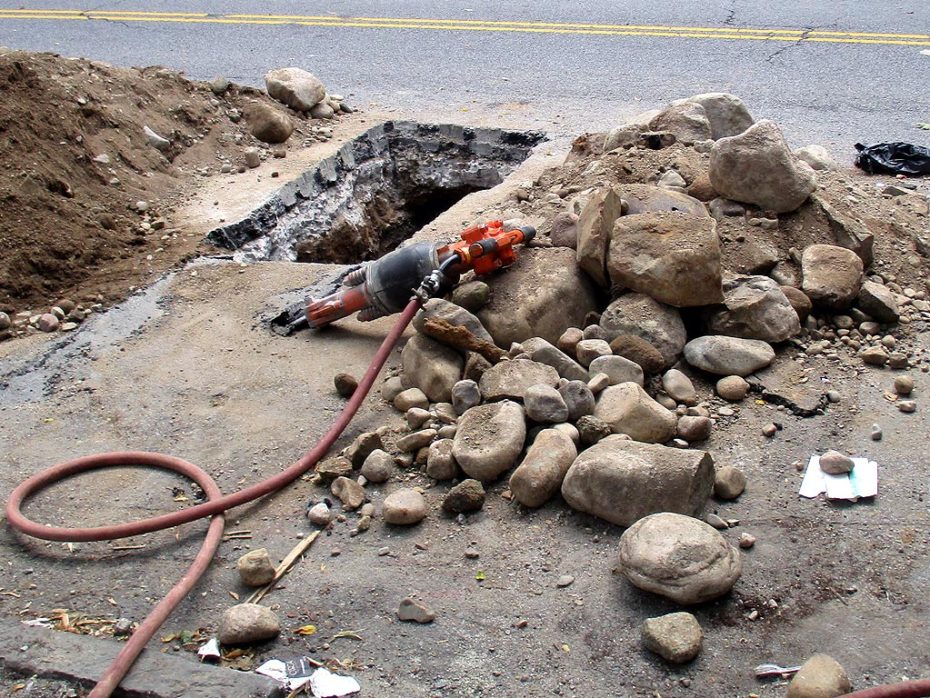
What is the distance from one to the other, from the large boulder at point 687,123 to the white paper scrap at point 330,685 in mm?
3415

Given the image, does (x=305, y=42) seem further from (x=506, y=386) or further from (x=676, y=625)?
(x=676, y=625)

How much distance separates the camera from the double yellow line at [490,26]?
28.1ft

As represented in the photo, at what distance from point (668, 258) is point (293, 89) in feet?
13.5

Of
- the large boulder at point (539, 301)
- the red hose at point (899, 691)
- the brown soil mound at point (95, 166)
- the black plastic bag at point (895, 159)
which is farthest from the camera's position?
the black plastic bag at point (895, 159)

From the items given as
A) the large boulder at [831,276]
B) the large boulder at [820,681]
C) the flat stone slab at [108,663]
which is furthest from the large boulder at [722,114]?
the flat stone slab at [108,663]

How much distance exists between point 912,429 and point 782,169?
133 cm

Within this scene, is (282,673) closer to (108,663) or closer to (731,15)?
(108,663)

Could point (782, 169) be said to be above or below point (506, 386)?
above

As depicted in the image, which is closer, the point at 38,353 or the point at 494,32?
the point at 38,353

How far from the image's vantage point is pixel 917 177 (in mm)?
5746

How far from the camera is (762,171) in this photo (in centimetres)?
438

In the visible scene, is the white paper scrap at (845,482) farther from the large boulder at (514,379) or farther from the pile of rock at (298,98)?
the pile of rock at (298,98)

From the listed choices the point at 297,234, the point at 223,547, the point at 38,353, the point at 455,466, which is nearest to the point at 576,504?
the point at 455,466

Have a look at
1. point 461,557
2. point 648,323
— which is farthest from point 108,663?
point 648,323
